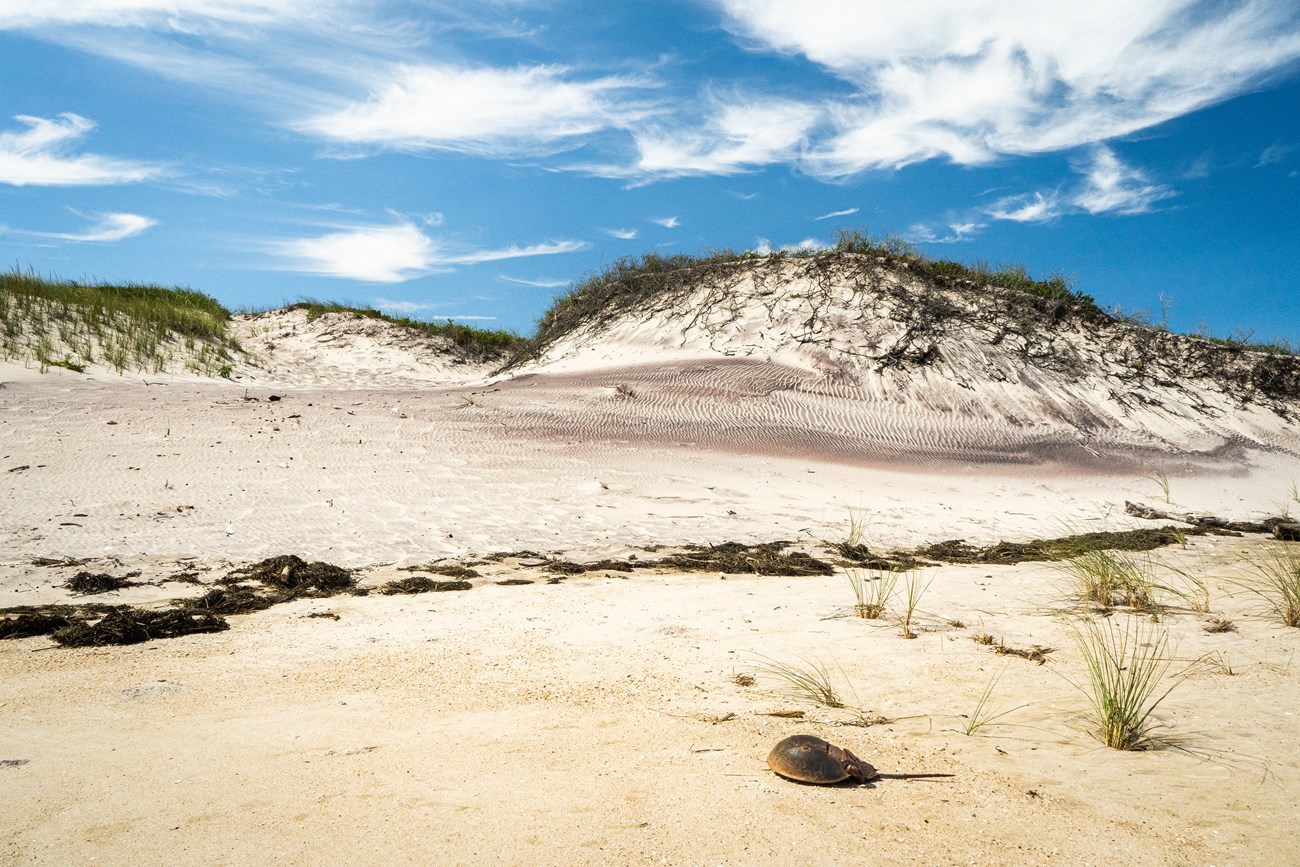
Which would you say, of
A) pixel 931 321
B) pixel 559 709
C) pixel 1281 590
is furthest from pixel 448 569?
pixel 931 321

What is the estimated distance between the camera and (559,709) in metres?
3.36

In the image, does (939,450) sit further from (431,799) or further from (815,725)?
(431,799)

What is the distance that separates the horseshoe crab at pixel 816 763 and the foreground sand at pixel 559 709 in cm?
5

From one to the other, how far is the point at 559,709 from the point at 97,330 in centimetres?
1518

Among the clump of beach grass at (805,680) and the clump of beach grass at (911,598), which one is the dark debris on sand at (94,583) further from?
the clump of beach grass at (911,598)

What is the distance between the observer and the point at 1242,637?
14.0ft

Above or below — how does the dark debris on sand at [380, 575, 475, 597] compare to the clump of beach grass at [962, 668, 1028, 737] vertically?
below

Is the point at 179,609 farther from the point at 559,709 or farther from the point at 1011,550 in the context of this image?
the point at 1011,550

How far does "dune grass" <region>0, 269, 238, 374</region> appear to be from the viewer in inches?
520

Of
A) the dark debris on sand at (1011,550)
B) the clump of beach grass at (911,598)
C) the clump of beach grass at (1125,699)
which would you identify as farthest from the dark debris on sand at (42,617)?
the dark debris on sand at (1011,550)

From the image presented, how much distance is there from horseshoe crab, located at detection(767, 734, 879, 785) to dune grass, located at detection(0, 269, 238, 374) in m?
13.8

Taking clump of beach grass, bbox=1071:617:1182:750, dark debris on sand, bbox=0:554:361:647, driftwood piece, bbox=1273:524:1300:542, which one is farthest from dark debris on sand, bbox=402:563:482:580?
driftwood piece, bbox=1273:524:1300:542

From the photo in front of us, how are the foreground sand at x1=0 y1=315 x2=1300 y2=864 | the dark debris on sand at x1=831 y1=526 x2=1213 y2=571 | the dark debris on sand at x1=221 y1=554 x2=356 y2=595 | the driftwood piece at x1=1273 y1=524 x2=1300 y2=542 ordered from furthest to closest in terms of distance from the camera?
the driftwood piece at x1=1273 y1=524 x2=1300 y2=542, the dark debris on sand at x1=831 y1=526 x2=1213 y2=571, the dark debris on sand at x1=221 y1=554 x2=356 y2=595, the foreground sand at x1=0 y1=315 x2=1300 y2=864

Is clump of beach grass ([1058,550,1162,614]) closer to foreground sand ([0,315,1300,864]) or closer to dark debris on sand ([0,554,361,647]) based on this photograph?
foreground sand ([0,315,1300,864])
